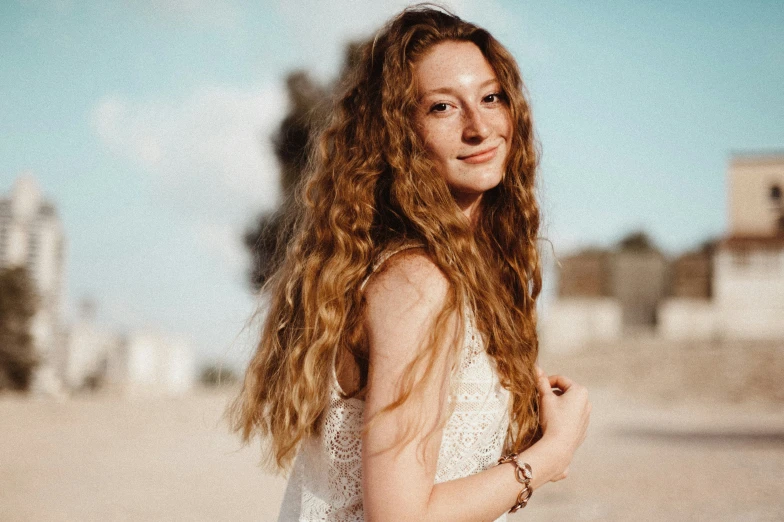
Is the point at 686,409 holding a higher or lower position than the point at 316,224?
lower

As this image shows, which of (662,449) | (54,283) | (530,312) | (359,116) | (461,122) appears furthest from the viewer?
(54,283)

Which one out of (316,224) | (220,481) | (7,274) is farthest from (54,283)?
(316,224)

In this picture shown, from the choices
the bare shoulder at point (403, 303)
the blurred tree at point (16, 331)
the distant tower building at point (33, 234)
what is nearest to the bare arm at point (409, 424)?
the bare shoulder at point (403, 303)

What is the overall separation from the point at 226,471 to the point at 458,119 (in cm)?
875

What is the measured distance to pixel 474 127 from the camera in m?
1.72

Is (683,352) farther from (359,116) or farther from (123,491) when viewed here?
(359,116)

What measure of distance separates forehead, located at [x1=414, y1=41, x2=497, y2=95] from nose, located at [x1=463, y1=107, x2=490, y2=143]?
7 centimetres

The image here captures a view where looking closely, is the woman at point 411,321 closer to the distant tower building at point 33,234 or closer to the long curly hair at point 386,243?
the long curly hair at point 386,243

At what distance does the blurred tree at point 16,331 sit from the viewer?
24406mm

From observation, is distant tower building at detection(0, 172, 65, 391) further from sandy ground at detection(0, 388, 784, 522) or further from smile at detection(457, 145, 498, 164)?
smile at detection(457, 145, 498, 164)

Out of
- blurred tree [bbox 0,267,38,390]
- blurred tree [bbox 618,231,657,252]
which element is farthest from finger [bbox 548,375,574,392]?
blurred tree [bbox 618,231,657,252]

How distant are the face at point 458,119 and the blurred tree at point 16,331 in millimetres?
25719

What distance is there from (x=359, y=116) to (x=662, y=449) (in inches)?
419

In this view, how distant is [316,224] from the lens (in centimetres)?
184
